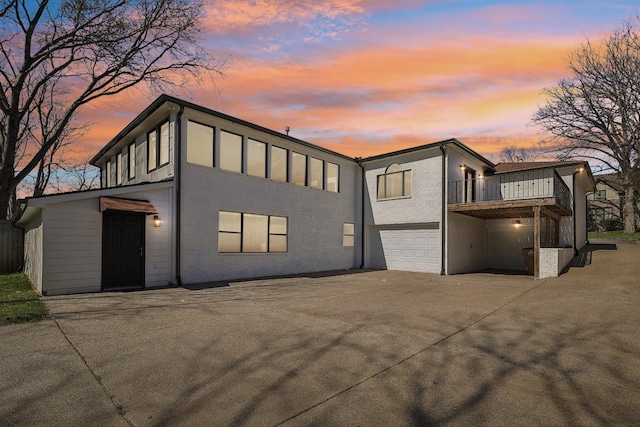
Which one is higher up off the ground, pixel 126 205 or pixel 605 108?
pixel 605 108

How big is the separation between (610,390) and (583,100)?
29724 mm

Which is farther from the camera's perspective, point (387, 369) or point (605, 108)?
point (605, 108)

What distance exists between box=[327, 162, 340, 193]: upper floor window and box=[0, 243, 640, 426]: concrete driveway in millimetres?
8961

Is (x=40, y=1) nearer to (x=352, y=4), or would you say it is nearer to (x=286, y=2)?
(x=286, y=2)

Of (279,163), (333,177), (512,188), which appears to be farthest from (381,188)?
(512,188)

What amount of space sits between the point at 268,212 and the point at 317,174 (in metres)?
3.54

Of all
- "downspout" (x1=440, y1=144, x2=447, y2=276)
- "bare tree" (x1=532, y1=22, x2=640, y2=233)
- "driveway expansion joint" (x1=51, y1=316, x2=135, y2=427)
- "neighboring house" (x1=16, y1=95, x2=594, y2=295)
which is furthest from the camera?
"bare tree" (x1=532, y1=22, x2=640, y2=233)

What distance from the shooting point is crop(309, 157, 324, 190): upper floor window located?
1521 centimetres

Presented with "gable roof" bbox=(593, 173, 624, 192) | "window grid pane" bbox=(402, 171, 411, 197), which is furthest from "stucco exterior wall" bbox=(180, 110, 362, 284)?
"gable roof" bbox=(593, 173, 624, 192)

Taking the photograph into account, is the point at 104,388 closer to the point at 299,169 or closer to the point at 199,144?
the point at 199,144

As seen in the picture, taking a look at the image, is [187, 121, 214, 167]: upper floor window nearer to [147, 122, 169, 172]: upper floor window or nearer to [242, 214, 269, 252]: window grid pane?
[147, 122, 169, 172]: upper floor window

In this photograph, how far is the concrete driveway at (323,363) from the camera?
9.63 feet

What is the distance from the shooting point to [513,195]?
1661cm

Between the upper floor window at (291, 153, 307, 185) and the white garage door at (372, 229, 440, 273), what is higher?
the upper floor window at (291, 153, 307, 185)
